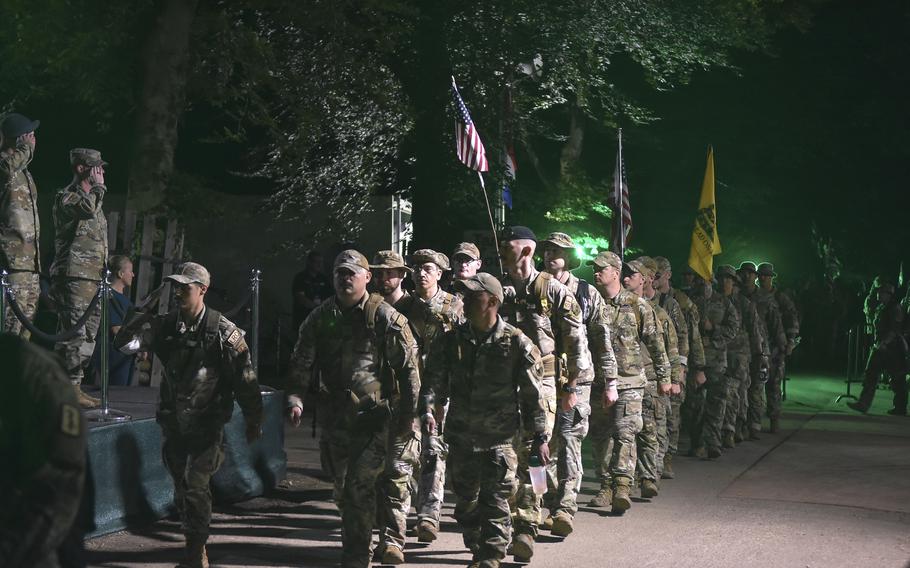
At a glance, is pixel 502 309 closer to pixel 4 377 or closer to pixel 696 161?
pixel 4 377

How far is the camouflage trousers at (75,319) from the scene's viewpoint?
10094mm

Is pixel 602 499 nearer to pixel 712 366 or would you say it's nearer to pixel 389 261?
pixel 389 261

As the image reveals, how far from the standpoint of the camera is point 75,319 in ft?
33.7

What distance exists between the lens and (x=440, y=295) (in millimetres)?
10227

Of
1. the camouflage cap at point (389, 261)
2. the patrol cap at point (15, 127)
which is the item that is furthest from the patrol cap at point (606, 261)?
the patrol cap at point (15, 127)

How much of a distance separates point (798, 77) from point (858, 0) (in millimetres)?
2686

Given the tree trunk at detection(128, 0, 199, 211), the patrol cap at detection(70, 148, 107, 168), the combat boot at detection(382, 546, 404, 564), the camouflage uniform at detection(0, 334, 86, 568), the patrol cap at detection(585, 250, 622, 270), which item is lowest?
the combat boot at detection(382, 546, 404, 564)

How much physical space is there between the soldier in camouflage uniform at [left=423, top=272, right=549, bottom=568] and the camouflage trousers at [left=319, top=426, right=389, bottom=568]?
556 millimetres

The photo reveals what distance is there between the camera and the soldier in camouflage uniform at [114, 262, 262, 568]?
26.4 ft

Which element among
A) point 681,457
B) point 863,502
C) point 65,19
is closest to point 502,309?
point 863,502

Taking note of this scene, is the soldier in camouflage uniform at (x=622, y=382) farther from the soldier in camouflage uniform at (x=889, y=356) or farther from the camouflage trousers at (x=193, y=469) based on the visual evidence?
the soldier in camouflage uniform at (x=889, y=356)

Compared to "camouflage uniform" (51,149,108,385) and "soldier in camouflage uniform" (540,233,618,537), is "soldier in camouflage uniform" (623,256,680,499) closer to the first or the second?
"soldier in camouflage uniform" (540,233,618,537)

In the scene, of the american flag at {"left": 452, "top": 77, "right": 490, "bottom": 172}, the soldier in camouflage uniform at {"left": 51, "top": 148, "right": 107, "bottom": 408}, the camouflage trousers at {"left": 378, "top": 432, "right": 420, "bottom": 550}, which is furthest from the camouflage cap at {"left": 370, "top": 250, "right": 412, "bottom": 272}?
the american flag at {"left": 452, "top": 77, "right": 490, "bottom": 172}

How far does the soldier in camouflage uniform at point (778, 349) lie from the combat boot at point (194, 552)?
10.9 m
